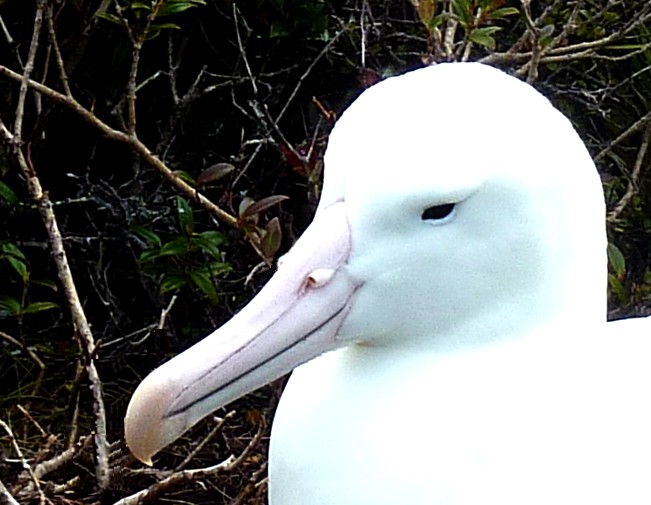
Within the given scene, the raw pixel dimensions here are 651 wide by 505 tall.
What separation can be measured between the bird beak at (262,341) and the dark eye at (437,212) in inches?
3.0

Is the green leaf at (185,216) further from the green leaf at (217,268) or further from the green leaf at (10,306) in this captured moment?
the green leaf at (10,306)

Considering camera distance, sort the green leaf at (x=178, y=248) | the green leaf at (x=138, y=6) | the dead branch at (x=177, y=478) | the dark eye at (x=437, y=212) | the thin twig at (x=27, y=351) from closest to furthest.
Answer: the dark eye at (x=437, y=212) → the dead branch at (x=177, y=478) → the green leaf at (x=138, y=6) → the green leaf at (x=178, y=248) → the thin twig at (x=27, y=351)

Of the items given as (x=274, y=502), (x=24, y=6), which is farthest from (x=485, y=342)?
(x=24, y=6)

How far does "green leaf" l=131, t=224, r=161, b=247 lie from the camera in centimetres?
269

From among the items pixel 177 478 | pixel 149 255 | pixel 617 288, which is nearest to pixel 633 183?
pixel 617 288

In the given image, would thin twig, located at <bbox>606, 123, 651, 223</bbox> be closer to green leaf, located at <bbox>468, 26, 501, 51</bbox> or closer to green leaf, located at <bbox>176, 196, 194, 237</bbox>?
green leaf, located at <bbox>468, 26, 501, 51</bbox>

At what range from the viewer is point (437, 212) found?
1265 mm

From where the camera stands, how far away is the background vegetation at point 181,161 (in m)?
2.48

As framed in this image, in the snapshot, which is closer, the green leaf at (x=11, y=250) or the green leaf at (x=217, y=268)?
the green leaf at (x=217, y=268)

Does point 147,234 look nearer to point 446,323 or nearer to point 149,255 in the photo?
point 149,255

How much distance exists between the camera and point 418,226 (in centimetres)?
127

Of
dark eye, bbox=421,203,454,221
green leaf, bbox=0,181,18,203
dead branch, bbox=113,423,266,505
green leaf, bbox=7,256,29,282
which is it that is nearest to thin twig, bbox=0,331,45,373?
green leaf, bbox=7,256,29,282

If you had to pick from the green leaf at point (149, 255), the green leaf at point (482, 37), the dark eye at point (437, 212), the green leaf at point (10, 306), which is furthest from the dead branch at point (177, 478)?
the dark eye at point (437, 212)

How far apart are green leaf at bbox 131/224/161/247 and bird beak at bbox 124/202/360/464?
138cm
